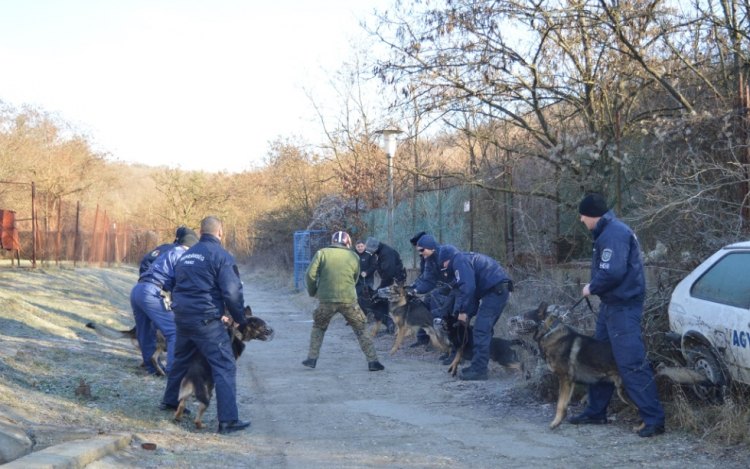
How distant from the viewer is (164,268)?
28.7 feet

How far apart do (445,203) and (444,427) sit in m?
9.15

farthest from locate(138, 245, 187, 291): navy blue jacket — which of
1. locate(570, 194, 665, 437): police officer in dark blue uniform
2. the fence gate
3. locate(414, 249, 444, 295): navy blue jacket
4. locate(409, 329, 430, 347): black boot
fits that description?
the fence gate

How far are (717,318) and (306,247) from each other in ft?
65.4

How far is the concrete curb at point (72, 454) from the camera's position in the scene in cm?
450

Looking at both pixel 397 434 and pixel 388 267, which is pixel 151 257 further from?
pixel 388 267

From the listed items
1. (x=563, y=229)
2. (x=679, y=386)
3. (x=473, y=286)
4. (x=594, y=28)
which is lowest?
(x=679, y=386)

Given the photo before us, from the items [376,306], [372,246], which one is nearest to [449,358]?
[376,306]

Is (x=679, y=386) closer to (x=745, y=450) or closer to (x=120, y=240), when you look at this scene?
(x=745, y=450)

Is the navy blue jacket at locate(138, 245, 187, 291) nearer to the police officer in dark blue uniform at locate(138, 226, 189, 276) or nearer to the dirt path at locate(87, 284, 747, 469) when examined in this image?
the police officer in dark blue uniform at locate(138, 226, 189, 276)

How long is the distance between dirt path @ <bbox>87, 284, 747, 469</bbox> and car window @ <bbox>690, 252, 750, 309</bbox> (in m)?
1.23

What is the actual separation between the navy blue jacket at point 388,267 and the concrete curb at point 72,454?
7980 mm

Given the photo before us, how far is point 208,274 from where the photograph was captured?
6707 mm

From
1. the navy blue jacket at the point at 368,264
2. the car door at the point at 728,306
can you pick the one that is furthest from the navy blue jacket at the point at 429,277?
the car door at the point at 728,306

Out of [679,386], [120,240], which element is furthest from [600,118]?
[120,240]
